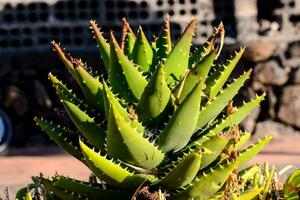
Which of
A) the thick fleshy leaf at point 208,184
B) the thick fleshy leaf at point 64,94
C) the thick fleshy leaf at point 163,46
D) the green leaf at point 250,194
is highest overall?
the thick fleshy leaf at point 163,46

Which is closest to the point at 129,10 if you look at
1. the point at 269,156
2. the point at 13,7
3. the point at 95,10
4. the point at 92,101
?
the point at 95,10

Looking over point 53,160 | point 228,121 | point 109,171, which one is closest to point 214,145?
point 228,121

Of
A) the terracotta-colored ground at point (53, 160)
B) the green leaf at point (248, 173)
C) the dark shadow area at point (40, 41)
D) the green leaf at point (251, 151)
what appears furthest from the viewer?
the dark shadow area at point (40, 41)

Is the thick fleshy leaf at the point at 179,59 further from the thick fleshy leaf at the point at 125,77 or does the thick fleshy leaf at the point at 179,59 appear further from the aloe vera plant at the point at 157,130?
the thick fleshy leaf at the point at 125,77

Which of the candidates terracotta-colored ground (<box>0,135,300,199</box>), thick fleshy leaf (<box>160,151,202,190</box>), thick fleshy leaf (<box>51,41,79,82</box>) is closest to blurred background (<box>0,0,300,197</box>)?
terracotta-colored ground (<box>0,135,300,199</box>)

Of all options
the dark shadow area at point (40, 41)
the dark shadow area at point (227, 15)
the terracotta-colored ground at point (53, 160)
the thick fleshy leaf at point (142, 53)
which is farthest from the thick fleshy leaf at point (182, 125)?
the dark shadow area at point (40, 41)

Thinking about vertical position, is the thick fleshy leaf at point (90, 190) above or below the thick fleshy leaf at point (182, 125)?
below

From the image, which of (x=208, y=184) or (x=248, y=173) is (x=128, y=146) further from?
(x=248, y=173)
